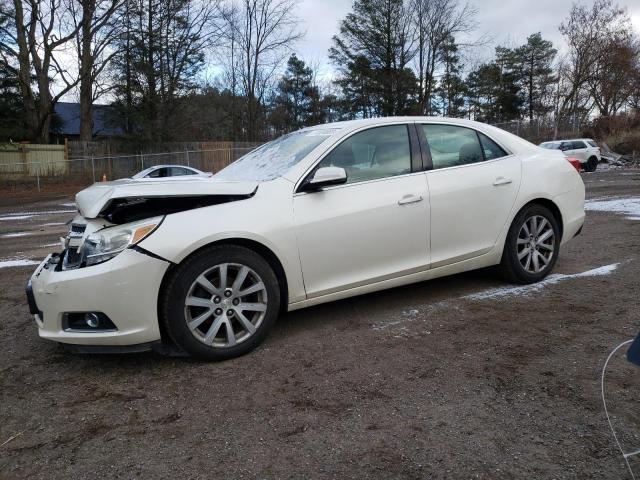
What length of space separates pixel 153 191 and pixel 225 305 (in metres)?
0.86

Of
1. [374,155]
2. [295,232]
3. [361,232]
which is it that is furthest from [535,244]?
[295,232]

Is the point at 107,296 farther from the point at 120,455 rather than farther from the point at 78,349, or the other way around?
the point at 120,455

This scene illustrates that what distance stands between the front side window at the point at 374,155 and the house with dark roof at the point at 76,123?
1270 inches

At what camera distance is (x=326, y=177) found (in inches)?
135

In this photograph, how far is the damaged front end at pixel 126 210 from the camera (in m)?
3.00

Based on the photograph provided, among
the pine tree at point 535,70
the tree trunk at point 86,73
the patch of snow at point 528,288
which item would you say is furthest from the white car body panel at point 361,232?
the pine tree at point 535,70

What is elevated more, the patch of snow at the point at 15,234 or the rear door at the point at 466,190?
the rear door at the point at 466,190

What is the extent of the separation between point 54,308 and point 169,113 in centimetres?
3256

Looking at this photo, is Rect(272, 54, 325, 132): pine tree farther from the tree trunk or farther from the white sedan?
the white sedan

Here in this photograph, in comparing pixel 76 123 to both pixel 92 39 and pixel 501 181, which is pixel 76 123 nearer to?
pixel 92 39

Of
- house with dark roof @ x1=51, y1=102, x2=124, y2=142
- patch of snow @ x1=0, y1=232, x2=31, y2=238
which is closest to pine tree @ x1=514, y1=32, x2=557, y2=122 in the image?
house with dark roof @ x1=51, y1=102, x2=124, y2=142

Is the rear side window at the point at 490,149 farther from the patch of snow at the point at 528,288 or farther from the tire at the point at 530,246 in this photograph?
the patch of snow at the point at 528,288

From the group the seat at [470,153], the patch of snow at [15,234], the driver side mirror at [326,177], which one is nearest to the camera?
the driver side mirror at [326,177]

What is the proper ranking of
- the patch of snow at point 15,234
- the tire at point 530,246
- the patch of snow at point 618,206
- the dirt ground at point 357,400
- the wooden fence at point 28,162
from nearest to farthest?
the dirt ground at point 357,400 → the tire at point 530,246 → the patch of snow at point 618,206 → the patch of snow at point 15,234 → the wooden fence at point 28,162
